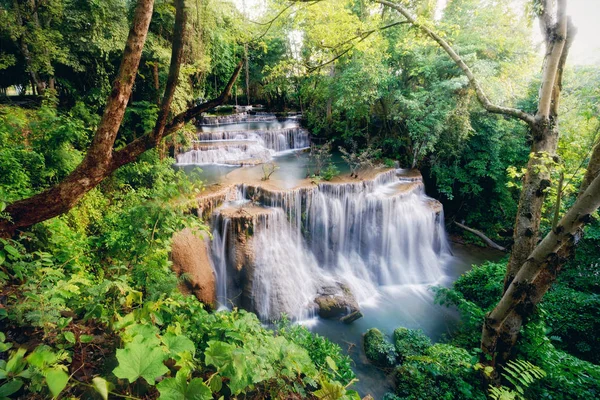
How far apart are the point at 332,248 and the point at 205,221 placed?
15.5 feet

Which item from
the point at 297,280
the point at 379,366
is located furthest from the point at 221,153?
the point at 379,366

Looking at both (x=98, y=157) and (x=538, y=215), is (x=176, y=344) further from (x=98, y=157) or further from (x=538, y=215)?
(x=538, y=215)

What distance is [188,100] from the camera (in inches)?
349

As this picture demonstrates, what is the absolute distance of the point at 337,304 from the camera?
26.9ft

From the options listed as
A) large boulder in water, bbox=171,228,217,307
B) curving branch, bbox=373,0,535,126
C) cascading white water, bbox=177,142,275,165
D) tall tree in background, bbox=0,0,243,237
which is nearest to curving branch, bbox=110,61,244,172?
tall tree in background, bbox=0,0,243,237

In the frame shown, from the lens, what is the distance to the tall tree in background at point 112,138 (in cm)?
258

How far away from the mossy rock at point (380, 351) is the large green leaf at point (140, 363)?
21.4 feet

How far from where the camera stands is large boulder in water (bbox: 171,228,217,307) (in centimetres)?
708

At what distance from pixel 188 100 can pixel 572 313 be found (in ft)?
37.5

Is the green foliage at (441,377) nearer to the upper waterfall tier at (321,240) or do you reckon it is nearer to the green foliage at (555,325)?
the green foliage at (555,325)

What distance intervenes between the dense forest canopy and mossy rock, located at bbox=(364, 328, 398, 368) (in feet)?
0.17

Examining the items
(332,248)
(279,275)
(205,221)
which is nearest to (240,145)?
(205,221)

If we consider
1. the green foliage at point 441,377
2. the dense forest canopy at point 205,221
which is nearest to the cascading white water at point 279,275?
the dense forest canopy at point 205,221

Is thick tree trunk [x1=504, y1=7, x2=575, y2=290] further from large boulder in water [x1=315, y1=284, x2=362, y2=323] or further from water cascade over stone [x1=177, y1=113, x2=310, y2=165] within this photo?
water cascade over stone [x1=177, y1=113, x2=310, y2=165]
